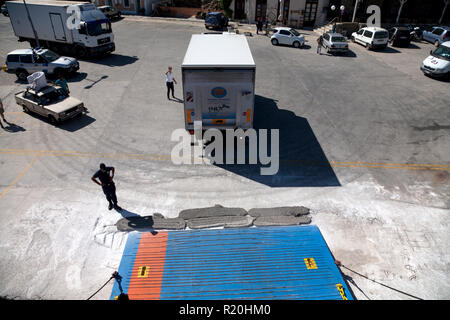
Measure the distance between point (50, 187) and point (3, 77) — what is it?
1425 centimetres

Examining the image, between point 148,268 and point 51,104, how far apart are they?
1125 centimetres

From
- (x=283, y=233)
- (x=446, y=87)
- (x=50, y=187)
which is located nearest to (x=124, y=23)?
(x=50, y=187)

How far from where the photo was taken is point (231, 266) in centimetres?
792

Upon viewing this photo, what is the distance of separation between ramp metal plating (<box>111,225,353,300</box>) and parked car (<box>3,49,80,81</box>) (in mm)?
15563

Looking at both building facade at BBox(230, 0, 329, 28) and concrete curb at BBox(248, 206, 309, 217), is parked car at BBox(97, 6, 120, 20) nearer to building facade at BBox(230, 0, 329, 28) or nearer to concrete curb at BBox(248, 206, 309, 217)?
building facade at BBox(230, 0, 329, 28)

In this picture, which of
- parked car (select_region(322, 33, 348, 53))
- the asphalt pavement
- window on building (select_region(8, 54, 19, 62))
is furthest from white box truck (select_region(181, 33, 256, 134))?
parked car (select_region(322, 33, 348, 53))

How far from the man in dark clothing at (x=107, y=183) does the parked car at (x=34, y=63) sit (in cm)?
1368

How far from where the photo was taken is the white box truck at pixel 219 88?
11219 millimetres

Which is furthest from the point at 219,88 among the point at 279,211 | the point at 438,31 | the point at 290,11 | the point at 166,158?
the point at 438,31

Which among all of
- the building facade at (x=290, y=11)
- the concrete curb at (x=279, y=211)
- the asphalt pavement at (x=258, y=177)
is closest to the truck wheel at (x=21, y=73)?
the asphalt pavement at (x=258, y=177)

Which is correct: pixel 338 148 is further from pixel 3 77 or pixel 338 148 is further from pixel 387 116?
pixel 3 77

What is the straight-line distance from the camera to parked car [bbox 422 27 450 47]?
1102 inches

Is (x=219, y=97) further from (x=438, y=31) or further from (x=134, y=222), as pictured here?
(x=438, y=31)
